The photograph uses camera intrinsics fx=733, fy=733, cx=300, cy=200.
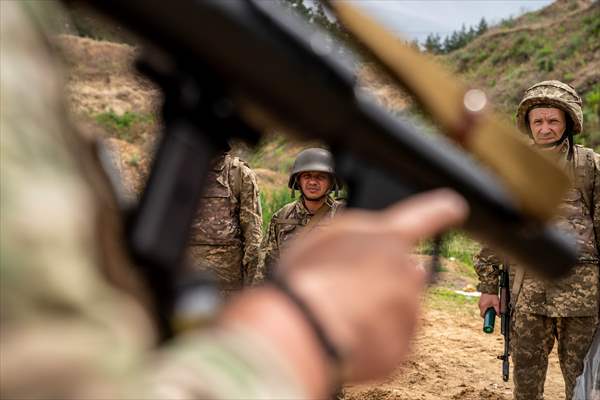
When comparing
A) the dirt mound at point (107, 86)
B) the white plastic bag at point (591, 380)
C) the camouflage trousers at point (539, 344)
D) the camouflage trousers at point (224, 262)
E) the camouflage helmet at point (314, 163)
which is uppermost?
the dirt mound at point (107, 86)

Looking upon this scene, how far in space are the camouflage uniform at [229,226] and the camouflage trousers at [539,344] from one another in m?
2.13

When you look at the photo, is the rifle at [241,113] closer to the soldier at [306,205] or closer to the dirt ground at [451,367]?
the soldier at [306,205]

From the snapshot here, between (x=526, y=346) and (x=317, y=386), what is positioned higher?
(x=526, y=346)

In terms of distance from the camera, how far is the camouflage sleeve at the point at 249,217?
19.2ft

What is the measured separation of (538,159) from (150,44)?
0.66 meters

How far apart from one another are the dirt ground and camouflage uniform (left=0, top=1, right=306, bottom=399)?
5281mm

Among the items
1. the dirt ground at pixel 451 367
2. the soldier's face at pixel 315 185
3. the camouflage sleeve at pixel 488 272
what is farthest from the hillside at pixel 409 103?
the soldier's face at pixel 315 185

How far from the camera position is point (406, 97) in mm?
1165

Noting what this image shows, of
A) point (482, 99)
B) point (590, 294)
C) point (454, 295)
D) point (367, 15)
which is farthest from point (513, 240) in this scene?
point (454, 295)

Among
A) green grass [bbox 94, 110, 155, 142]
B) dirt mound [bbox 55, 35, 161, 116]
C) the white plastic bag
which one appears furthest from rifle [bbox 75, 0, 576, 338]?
dirt mound [bbox 55, 35, 161, 116]

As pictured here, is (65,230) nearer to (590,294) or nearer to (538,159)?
(538,159)

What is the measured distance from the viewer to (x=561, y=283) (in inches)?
193

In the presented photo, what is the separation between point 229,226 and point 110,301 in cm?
523

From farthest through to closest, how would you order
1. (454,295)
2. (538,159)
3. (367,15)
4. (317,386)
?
(454,295)
(538,159)
(367,15)
(317,386)
